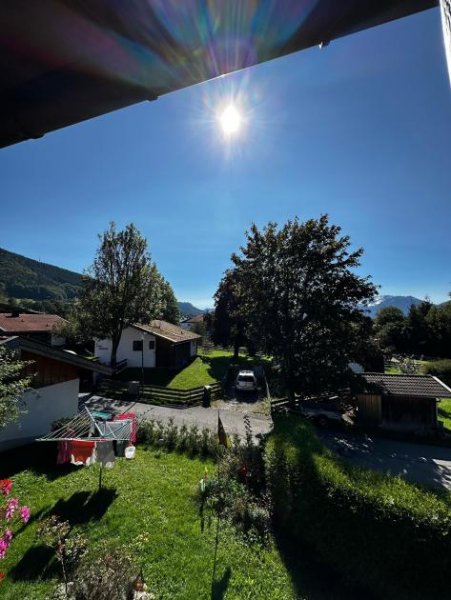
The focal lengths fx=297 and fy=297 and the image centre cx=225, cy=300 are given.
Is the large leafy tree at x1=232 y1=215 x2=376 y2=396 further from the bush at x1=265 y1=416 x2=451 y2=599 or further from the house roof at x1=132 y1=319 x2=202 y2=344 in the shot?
the house roof at x1=132 y1=319 x2=202 y2=344

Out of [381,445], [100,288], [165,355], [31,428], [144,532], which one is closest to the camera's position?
[144,532]

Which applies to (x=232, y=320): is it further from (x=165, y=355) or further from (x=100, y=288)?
(x=100, y=288)

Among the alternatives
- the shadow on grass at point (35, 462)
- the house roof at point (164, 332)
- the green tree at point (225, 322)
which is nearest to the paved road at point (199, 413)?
the shadow on grass at point (35, 462)

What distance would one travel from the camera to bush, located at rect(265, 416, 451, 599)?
6004mm

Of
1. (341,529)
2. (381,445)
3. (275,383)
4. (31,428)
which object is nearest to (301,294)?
(275,383)

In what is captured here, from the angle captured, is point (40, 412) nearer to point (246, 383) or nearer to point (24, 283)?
point (246, 383)

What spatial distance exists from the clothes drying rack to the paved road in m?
8.01

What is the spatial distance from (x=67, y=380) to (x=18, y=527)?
8.15 m

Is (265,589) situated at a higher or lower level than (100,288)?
lower

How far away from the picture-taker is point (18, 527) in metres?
7.95

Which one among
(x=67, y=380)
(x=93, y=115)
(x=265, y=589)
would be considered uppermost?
(x=93, y=115)

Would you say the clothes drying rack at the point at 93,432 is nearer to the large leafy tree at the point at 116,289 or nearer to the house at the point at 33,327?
the large leafy tree at the point at 116,289

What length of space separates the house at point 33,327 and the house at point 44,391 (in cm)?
2022

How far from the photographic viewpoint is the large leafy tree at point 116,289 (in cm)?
2661
